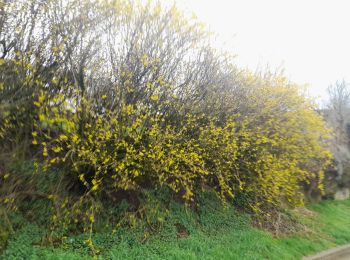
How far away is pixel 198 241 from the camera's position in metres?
4.66

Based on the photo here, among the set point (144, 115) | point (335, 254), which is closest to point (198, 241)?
point (144, 115)

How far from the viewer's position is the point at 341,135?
9797 mm

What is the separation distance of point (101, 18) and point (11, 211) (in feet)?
13.4

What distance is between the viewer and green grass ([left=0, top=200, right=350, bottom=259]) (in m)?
3.73

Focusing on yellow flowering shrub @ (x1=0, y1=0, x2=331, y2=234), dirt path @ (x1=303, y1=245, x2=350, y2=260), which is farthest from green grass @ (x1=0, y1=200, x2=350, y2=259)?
yellow flowering shrub @ (x1=0, y1=0, x2=331, y2=234)

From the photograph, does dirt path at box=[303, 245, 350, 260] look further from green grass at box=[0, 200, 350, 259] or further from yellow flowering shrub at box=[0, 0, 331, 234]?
yellow flowering shrub at box=[0, 0, 331, 234]

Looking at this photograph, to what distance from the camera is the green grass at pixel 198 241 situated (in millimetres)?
3727

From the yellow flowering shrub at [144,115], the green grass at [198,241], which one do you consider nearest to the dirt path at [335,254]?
the green grass at [198,241]

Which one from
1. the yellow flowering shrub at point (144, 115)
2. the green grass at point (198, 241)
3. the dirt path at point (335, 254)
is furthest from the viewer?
the dirt path at point (335, 254)

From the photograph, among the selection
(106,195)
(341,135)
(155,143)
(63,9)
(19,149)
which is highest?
(63,9)

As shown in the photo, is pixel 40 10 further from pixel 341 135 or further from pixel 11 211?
pixel 341 135

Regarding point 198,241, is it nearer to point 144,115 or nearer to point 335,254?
point 144,115

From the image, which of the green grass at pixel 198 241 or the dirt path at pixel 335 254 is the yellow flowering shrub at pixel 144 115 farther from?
the dirt path at pixel 335 254

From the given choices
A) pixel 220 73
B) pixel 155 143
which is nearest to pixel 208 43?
pixel 220 73
